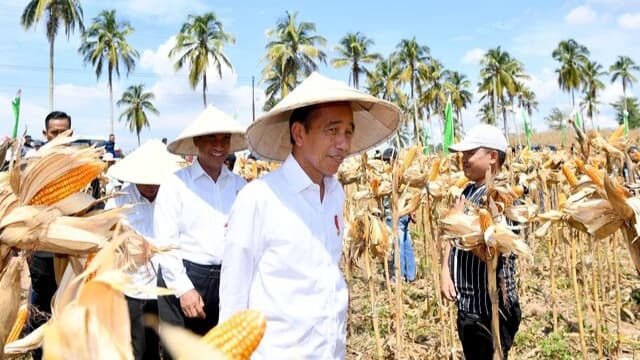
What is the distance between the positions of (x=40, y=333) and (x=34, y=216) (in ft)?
0.75

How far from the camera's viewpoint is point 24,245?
951 millimetres

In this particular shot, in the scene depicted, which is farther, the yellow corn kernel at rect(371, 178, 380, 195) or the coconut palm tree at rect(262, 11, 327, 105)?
the coconut palm tree at rect(262, 11, 327, 105)

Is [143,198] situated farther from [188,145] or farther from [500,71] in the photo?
[500,71]

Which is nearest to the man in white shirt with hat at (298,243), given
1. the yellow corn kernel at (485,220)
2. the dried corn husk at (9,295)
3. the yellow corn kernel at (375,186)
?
the yellow corn kernel at (485,220)

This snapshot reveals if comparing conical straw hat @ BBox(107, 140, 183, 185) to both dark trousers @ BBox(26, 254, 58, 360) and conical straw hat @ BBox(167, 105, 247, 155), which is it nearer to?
conical straw hat @ BBox(167, 105, 247, 155)

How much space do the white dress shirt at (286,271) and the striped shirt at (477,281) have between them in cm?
133

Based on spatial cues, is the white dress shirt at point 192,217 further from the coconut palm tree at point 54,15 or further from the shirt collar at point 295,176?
the coconut palm tree at point 54,15

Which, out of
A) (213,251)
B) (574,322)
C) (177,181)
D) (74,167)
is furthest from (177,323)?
(574,322)

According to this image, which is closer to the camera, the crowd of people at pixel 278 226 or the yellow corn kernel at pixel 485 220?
the crowd of people at pixel 278 226

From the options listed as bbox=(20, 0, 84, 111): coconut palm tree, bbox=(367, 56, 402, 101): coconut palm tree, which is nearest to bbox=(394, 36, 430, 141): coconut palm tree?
bbox=(367, 56, 402, 101): coconut palm tree

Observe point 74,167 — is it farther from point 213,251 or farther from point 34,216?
point 213,251

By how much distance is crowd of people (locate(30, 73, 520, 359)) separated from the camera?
181 cm

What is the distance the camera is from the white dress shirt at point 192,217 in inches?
115

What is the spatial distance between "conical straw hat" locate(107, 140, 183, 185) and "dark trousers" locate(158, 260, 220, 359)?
67 cm
